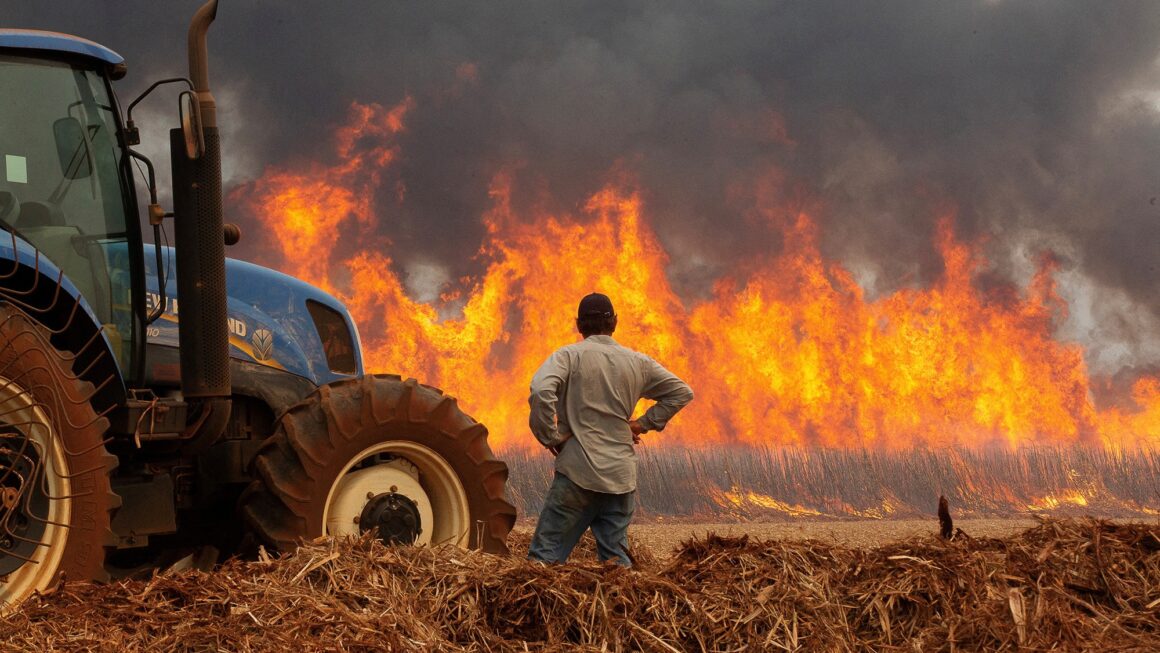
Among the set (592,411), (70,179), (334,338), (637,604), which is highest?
(70,179)

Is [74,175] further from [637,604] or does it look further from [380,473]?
[637,604]

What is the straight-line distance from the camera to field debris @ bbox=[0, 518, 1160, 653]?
4.46m

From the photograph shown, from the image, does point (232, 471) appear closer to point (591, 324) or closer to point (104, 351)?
point (104, 351)

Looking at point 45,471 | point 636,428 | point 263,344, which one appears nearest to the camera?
point 45,471

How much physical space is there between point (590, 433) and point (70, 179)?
3156 mm

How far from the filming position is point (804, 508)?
632 inches

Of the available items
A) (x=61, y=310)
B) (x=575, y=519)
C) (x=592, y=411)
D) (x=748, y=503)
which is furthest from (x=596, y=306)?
(x=748, y=503)

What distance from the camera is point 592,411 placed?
20.9ft

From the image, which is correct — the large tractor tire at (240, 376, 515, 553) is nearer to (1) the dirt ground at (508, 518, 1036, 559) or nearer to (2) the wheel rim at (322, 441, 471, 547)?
(2) the wheel rim at (322, 441, 471, 547)

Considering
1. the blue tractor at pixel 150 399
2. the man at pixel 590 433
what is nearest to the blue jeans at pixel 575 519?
the man at pixel 590 433

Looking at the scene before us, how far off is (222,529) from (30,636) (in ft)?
8.55

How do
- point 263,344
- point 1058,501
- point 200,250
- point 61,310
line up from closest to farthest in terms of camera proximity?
point 61,310, point 200,250, point 263,344, point 1058,501

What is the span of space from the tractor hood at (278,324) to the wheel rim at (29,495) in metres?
1.58

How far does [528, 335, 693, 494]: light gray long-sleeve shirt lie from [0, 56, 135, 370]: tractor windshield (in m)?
2.40
